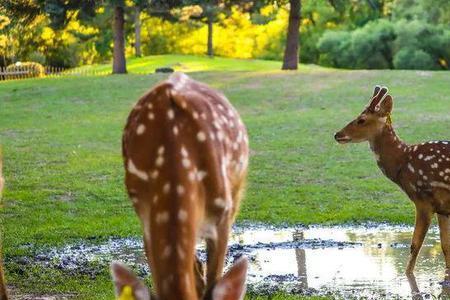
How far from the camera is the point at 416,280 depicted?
8.85m

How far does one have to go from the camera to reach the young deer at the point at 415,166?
9.14 metres

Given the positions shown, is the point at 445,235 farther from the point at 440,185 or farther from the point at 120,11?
the point at 120,11

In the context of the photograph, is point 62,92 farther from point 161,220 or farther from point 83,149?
point 161,220

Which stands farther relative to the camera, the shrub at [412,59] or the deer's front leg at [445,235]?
the shrub at [412,59]

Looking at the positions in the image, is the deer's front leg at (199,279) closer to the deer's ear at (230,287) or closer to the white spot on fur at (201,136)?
the white spot on fur at (201,136)

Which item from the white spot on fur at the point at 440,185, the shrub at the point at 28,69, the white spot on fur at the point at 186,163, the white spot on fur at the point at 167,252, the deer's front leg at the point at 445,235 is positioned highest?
the white spot on fur at the point at 186,163

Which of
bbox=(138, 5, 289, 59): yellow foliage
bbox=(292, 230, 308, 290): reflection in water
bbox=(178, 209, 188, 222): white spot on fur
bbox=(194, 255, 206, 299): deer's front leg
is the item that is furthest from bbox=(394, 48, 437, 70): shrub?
bbox=(178, 209, 188, 222): white spot on fur

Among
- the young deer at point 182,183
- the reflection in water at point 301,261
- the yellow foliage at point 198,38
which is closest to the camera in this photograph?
the young deer at point 182,183

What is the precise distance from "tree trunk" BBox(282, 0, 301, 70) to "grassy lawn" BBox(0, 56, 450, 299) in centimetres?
470

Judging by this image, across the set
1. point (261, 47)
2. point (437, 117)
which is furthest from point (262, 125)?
point (261, 47)

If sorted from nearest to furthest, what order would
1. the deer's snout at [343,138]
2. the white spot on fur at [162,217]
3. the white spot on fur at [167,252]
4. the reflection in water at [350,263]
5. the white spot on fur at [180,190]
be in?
the white spot on fur at [167,252] < the white spot on fur at [162,217] < the white spot on fur at [180,190] < the reflection in water at [350,263] < the deer's snout at [343,138]

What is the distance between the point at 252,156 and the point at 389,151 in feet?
29.8

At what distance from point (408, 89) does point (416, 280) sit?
20786mm

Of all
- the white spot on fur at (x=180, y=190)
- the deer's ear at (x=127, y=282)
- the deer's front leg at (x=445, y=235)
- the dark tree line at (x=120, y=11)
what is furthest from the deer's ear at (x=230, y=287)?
the dark tree line at (x=120, y=11)
